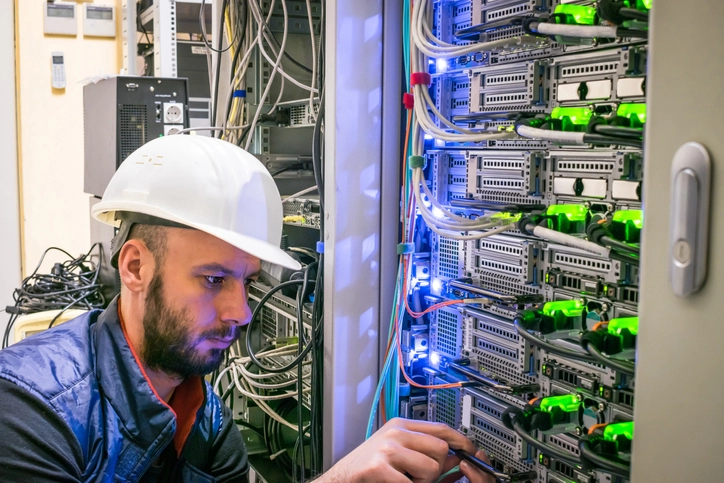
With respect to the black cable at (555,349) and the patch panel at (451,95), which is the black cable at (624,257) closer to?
the black cable at (555,349)

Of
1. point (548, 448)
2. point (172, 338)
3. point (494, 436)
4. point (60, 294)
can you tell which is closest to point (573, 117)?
point (548, 448)

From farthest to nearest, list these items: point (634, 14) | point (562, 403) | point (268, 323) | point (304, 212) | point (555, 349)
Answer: point (268, 323) < point (304, 212) < point (562, 403) < point (555, 349) < point (634, 14)

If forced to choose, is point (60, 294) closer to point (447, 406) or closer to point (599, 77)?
point (447, 406)

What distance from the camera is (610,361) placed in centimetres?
95

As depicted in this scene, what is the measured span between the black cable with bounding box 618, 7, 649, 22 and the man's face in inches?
30.2

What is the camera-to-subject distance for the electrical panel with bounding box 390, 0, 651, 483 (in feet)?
3.46

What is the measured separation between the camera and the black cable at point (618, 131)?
3.02 ft


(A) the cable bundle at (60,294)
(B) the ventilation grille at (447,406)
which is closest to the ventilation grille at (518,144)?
(B) the ventilation grille at (447,406)

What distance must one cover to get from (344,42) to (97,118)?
1925mm

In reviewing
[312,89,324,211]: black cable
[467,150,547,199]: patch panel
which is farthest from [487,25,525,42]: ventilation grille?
[312,89,324,211]: black cable

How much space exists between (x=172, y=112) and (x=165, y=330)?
1.79 metres

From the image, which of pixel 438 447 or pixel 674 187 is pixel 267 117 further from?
pixel 674 187

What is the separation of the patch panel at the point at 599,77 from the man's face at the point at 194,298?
64cm

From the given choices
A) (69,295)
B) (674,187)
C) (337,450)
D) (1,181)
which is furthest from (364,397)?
(1,181)
